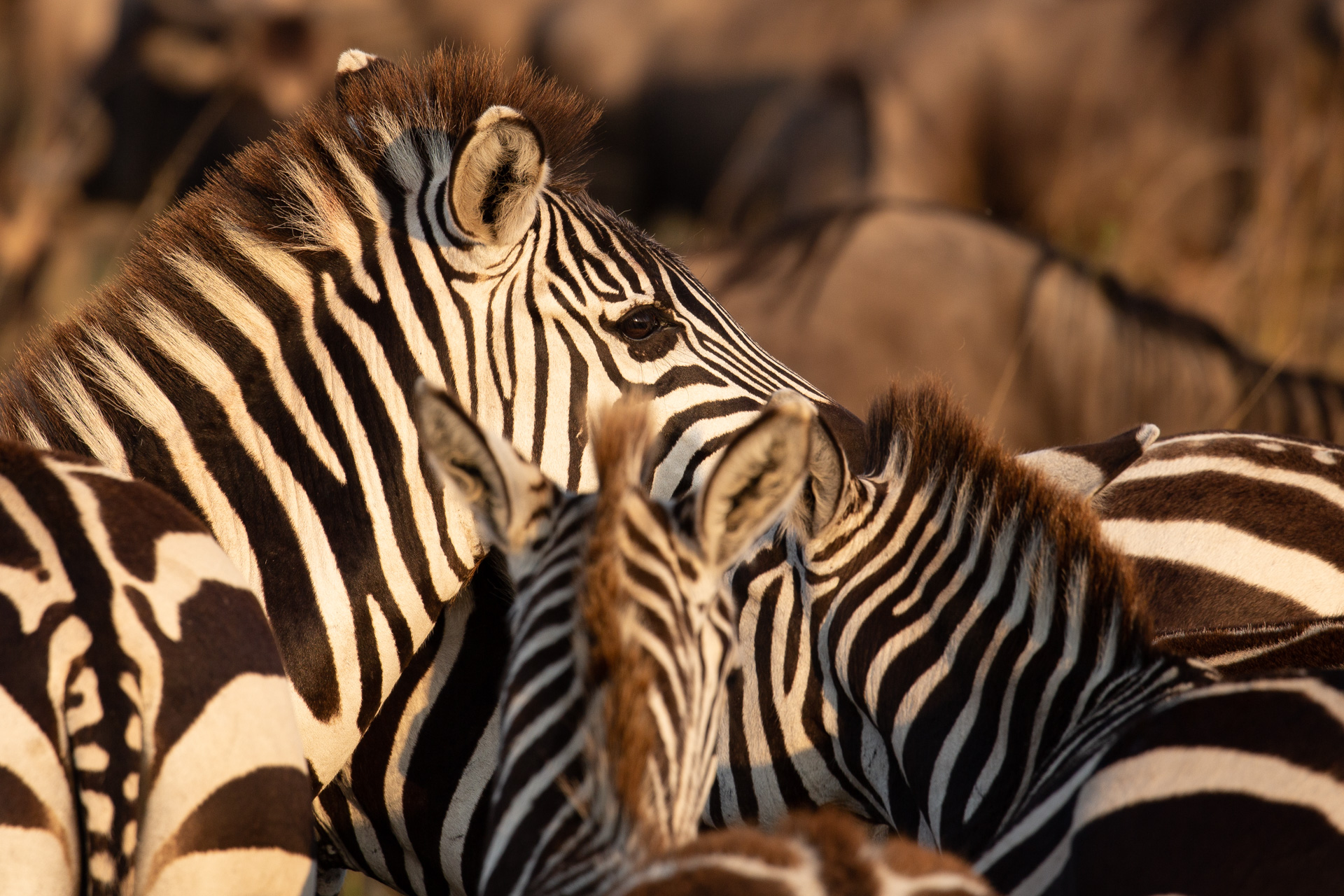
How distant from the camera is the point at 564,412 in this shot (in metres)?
3.06

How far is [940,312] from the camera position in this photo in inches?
293

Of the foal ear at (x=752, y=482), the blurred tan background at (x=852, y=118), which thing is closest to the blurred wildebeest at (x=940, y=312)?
the blurred tan background at (x=852, y=118)

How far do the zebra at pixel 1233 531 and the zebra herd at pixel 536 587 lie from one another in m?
0.01

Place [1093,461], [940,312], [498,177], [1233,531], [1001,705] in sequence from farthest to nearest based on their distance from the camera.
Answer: [940,312]
[1233,531]
[1093,461]
[498,177]
[1001,705]

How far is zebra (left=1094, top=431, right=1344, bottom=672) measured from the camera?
3.56 metres

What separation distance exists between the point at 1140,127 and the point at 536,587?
39.5 ft

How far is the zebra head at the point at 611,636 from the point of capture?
6.46 feet

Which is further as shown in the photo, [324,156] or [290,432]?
[324,156]

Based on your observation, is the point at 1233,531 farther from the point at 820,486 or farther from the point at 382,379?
the point at 382,379


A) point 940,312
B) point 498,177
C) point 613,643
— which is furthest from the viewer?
point 940,312

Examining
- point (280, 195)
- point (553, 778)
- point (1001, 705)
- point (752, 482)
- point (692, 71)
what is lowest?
point (553, 778)

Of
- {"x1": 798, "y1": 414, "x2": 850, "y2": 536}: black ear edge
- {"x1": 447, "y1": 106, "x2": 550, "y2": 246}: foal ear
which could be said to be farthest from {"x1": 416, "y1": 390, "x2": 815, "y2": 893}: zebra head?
{"x1": 447, "y1": 106, "x2": 550, "y2": 246}: foal ear

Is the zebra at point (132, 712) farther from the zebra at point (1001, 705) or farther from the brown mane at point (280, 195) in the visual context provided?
the zebra at point (1001, 705)

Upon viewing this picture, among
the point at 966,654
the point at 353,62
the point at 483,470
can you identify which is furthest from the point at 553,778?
the point at 353,62
